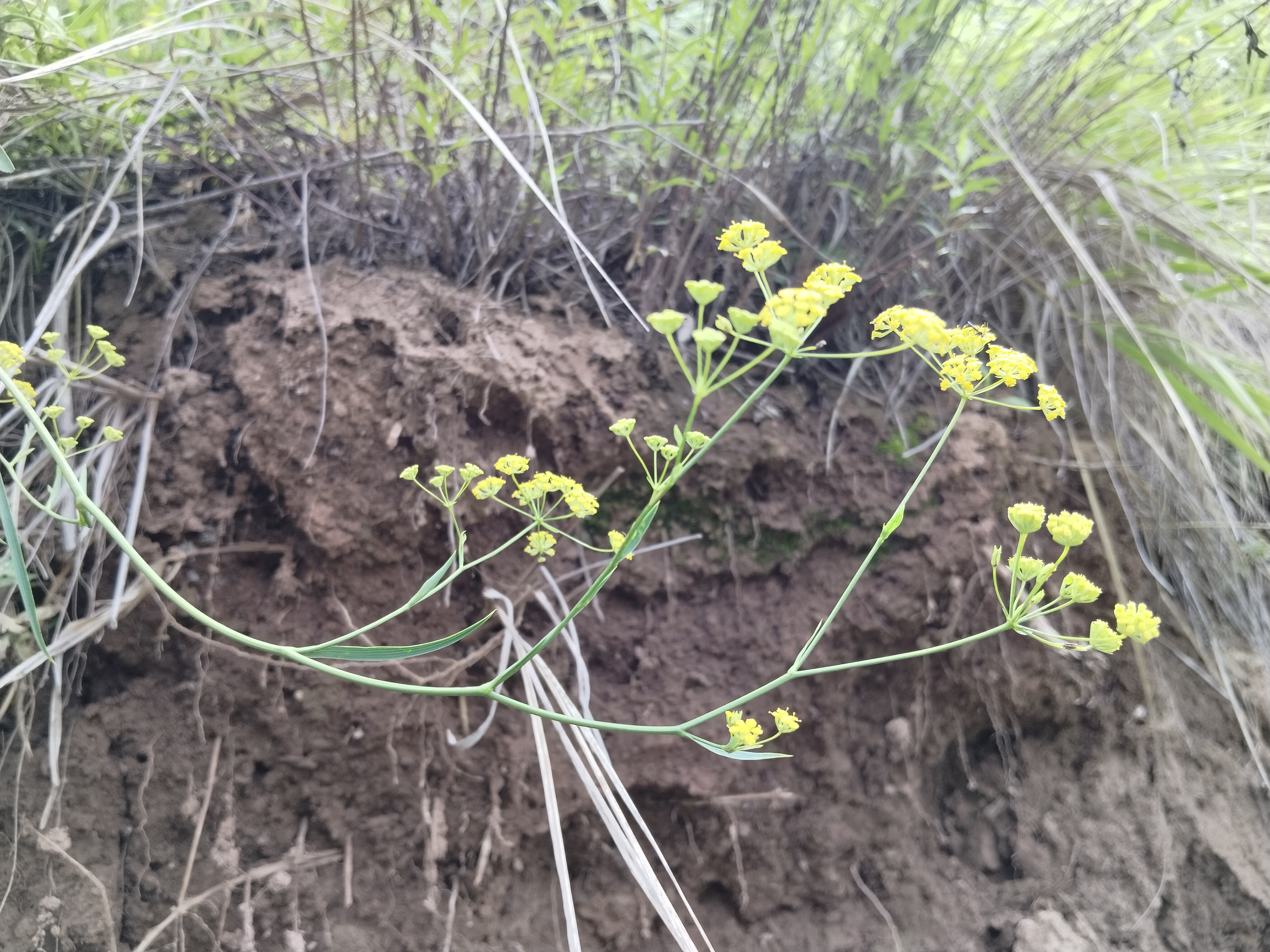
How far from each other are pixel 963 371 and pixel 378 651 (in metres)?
0.55

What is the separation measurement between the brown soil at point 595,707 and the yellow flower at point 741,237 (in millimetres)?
475

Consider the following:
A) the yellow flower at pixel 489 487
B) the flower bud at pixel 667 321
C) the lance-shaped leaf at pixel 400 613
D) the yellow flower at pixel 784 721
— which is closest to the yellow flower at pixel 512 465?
the yellow flower at pixel 489 487

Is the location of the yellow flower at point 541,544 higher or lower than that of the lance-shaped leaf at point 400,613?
lower

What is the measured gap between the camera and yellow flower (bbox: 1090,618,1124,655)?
2.05 ft

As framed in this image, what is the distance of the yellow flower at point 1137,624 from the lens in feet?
2.11

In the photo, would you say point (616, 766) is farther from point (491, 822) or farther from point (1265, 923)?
point (1265, 923)

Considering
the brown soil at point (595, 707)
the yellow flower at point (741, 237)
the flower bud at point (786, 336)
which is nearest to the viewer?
the flower bud at point (786, 336)

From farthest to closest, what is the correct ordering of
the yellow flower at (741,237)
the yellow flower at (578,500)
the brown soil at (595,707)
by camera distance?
the brown soil at (595,707), the yellow flower at (578,500), the yellow flower at (741,237)

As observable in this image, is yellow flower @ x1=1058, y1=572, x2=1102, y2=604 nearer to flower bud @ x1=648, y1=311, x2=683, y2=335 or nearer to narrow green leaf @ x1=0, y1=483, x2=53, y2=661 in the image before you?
flower bud @ x1=648, y1=311, x2=683, y2=335

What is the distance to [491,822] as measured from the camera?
1050mm

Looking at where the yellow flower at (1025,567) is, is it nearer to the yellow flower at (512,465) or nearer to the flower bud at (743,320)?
the flower bud at (743,320)

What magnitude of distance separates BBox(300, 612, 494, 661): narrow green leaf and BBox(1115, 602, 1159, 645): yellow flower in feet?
1.72

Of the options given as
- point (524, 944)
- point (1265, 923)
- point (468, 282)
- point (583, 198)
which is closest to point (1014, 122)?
point (583, 198)

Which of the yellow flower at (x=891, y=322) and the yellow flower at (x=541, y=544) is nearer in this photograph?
the yellow flower at (x=891, y=322)
